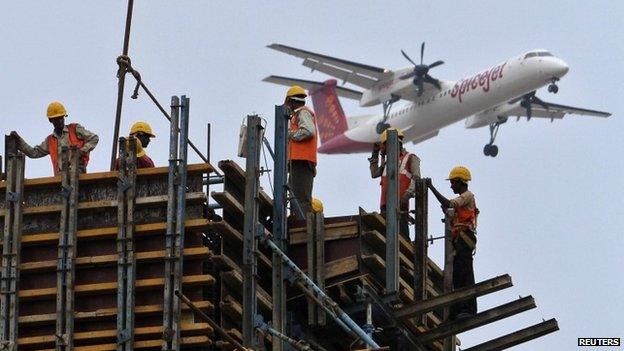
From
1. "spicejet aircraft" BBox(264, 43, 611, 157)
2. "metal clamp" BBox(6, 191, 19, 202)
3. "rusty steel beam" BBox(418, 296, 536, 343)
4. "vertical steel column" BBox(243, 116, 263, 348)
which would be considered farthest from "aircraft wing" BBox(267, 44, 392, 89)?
"metal clamp" BBox(6, 191, 19, 202)

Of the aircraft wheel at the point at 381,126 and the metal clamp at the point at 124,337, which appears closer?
the metal clamp at the point at 124,337

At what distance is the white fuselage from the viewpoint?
71438 mm

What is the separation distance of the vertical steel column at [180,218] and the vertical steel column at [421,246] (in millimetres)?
2810

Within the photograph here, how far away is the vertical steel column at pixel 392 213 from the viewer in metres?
16.3

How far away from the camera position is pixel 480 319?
1625 centimetres

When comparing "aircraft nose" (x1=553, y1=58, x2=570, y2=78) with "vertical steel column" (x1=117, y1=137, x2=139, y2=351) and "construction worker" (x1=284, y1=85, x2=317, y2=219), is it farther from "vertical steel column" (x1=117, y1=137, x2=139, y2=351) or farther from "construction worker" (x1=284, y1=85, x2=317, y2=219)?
"vertical steel column" (x1=117, y1=137, x2=139, y2=351)

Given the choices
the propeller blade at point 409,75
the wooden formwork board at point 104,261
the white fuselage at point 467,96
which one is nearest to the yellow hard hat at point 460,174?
the wooden formwork board at point 104,261

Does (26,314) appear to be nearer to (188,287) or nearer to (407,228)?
(188,287)

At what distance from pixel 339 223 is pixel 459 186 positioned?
6.23 ft

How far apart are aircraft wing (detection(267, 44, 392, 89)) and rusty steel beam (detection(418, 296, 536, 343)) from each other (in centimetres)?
5968

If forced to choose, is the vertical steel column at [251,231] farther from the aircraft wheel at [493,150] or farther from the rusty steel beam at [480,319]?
the aircraft wheel at [493,150]

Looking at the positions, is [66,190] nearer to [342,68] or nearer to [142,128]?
[142,128]

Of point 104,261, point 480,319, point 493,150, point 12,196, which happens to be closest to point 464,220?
point 480,319

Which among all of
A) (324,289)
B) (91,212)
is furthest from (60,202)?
(324,289)
